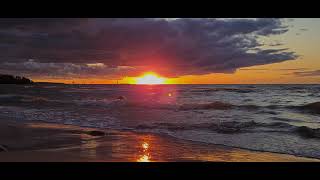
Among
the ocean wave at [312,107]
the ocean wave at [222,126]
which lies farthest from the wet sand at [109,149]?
the ocean wave at [312,107]

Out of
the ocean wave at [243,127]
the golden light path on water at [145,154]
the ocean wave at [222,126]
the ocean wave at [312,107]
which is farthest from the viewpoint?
the ocean wave at [312,107]

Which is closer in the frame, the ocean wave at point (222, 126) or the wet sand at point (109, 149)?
the wet sand at point (109, 149)

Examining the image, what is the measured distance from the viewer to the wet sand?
4543 millimetres

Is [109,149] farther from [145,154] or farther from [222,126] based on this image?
[222,126]

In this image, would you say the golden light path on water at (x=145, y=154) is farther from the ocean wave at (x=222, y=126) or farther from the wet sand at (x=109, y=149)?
the ocean wave at (x=222, y=126)

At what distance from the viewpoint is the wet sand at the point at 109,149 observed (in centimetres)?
454

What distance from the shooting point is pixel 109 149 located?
5.04m

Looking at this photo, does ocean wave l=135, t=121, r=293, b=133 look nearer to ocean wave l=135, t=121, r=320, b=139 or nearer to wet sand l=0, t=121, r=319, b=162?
ocean wave l=135, t=121, r=320, b=139

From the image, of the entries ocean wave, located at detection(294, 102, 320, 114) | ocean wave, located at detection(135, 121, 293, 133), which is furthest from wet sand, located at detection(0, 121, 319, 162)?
ocean wave, located at detection(294, 102, 320, 114)
